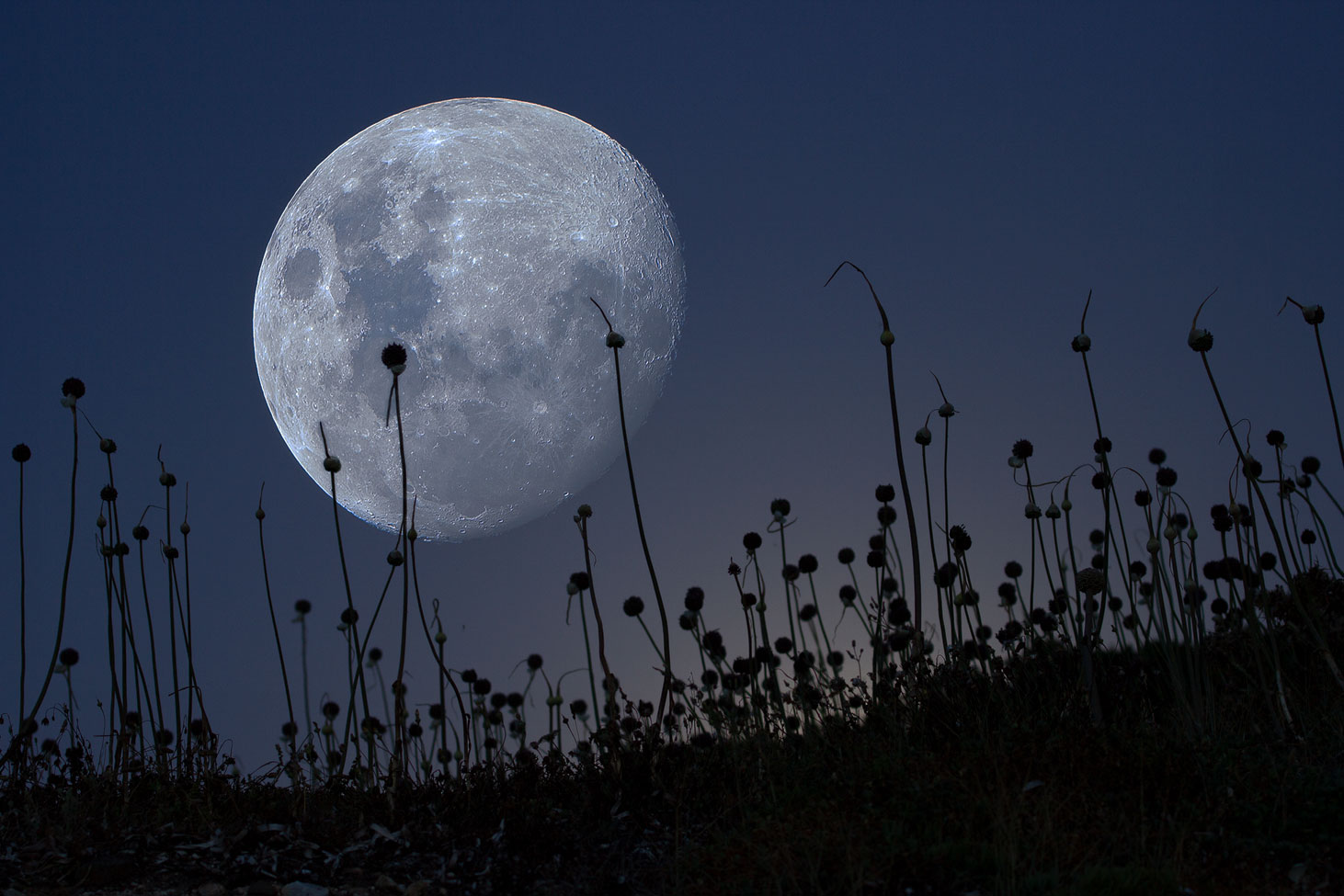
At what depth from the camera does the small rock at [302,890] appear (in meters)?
4.52

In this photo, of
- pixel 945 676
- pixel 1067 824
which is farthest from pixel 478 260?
pixel 1067 824

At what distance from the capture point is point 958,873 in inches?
156

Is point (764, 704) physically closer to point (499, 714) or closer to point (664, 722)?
point (664, 722)

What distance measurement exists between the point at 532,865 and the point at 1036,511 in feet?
13.1

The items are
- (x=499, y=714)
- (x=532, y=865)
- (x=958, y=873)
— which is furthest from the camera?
(x=499, y=714)

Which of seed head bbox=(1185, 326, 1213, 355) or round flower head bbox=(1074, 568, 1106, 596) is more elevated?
seed head bbox=(1185, 326, 1213, 355)

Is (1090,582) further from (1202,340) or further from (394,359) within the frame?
(394,359)

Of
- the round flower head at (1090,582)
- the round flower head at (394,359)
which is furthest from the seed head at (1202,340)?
the round flower head at (394,359)

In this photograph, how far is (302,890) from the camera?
4.56 meters

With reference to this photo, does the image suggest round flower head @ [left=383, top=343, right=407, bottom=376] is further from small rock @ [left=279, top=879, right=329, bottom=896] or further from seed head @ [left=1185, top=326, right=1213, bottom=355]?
seed head @ [left=1185, top=326, right=1213, bottom=355]

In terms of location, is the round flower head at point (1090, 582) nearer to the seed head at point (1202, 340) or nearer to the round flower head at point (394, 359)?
the seed head at point (1202, 340)

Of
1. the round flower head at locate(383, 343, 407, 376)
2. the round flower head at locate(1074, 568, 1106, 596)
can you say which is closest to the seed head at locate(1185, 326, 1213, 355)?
the round flower head at locate(1074, 568, 1106, 596)

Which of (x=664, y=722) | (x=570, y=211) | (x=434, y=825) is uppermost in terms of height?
(x=570, y=211)

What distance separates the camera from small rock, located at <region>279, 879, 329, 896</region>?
4.52m
